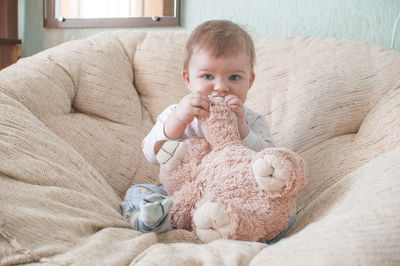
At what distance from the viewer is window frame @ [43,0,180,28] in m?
1.84

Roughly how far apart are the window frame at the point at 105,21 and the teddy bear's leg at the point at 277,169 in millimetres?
1165

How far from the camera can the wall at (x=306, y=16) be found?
1489 mm

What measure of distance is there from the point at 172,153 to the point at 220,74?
0.76 feet

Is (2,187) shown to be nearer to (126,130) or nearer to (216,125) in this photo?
(216,125)

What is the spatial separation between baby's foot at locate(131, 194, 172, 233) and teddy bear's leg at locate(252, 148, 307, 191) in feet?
0.64

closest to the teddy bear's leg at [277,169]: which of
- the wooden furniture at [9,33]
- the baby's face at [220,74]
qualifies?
the baby's face at [220,74]

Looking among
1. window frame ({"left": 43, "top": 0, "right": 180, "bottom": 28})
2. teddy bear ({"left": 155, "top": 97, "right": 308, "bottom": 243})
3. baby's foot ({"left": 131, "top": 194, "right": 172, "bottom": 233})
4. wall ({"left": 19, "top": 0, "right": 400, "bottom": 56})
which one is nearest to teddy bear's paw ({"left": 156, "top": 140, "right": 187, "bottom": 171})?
teddy bear ({"left": 155, "top": 97, "right": 308, "bottom": 243})

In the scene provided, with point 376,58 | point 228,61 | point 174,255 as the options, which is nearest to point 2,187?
point 174,255

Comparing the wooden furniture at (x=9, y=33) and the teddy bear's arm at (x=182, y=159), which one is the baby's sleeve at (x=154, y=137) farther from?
the wooden furniture at (x=9, y=33)

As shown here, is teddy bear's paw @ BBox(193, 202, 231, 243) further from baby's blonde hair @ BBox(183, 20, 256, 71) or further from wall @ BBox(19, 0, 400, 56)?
wall @ BBox(19, 0, 400, 56)

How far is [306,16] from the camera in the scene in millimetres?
1599

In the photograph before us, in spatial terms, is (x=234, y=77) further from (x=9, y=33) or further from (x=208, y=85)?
(x=9, y=33)

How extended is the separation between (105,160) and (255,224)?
0.59 meters

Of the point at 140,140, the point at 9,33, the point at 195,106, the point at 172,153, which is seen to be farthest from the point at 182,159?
the point at 9,33
